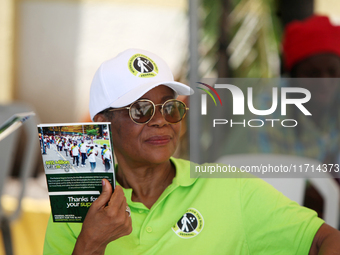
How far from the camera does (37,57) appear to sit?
15.8ft

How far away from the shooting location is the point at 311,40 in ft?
8.05

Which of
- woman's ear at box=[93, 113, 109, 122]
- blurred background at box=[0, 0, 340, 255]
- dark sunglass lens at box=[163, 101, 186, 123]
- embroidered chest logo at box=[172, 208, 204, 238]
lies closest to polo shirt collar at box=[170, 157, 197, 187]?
embroidered chest logo at box=[172, 208, 204, 238]

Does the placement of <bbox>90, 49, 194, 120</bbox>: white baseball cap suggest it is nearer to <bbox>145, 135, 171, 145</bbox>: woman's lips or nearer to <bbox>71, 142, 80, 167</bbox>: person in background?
<bbox>145, 135, 171, 145</bbox>: woman's lips

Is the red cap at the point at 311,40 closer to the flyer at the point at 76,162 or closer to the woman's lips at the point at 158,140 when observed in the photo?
the woman's lips at the point at 158,140

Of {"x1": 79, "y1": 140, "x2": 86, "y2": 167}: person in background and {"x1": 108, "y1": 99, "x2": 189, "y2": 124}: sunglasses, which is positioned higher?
{"x1": 108, "y1": 99, "x2": 189, "y2": 124}: sunglasses

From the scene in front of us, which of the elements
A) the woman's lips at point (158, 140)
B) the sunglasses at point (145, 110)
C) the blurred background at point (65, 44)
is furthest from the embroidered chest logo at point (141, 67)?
the blurred background at point (65, 44)

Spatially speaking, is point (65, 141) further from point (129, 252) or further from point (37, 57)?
point (37, 57)

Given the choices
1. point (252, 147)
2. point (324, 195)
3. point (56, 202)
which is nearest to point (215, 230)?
point (56, 202)

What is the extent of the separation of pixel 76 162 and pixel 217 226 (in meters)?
0.55

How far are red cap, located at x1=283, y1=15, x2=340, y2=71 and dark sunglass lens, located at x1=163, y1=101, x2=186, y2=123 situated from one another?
1.48m

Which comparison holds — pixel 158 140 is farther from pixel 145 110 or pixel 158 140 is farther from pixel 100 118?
pixel 100 118

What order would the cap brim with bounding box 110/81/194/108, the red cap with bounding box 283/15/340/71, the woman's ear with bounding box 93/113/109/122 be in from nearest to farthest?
the cap brim with bounding box 110/81/194/108 → the woman's ear with bounding box 93/113/109/122 → the red cap with bounding box 283/15/340/71

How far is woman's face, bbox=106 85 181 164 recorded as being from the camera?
1.24 meters

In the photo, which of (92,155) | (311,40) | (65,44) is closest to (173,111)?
(92,155)
